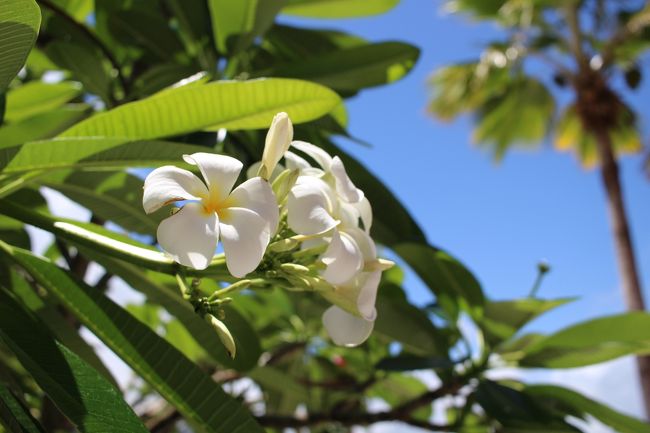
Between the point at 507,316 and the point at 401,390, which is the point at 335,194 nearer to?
the point at 507,316

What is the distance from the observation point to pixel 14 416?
50cm

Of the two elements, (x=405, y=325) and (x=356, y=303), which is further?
(x=405, y=325)

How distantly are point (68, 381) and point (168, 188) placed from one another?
19cm

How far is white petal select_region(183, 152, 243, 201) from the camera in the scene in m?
0.50

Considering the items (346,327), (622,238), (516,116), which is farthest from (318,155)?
(516,116)

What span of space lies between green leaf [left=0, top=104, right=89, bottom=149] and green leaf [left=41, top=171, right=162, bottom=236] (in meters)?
0.15

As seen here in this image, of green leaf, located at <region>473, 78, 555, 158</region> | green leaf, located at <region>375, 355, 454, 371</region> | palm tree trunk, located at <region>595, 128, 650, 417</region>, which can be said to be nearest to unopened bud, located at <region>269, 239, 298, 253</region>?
green leaf, located at <region>375, 355, 454, 371</region>

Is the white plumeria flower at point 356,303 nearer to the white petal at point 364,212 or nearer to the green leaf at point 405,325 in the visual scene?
the white petal at point 364,212

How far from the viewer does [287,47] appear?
→ 1.35m

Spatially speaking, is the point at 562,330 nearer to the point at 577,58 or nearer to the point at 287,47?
the point at 287,47

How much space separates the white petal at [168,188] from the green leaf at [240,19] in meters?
0.65

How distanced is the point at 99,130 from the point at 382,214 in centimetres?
46

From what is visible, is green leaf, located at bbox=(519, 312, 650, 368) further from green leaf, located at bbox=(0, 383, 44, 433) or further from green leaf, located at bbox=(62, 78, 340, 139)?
green leaf, located at bbox=(0, 383, 44, 433)

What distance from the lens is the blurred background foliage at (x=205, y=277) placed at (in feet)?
2.06
